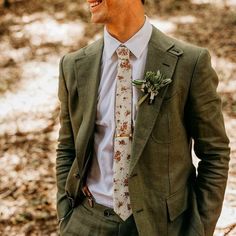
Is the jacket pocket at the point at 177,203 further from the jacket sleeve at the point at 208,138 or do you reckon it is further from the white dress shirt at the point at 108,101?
the white dress shirt at the point at 108,101

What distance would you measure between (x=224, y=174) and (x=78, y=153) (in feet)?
2.09

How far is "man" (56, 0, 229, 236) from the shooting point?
6.22 feet

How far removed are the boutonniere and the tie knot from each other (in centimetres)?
13

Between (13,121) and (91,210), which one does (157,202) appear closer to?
(91,210)

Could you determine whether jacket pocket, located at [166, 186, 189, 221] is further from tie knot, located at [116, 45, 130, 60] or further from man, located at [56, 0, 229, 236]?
tie knot, located at [116, 45, 130, 60]

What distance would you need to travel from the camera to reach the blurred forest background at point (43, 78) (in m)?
4.12

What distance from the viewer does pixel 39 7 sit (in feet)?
27.0

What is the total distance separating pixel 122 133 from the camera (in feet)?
6.41

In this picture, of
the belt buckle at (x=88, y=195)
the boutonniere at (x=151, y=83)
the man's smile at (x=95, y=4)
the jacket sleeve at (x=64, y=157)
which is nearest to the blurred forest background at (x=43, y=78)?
the jacket sleeve at (x=64, y=157)

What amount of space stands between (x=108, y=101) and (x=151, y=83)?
256 mm

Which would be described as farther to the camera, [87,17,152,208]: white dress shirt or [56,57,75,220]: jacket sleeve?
[56,57,75,220]: jacket sleeve

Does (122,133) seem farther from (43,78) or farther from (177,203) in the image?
(43,78)

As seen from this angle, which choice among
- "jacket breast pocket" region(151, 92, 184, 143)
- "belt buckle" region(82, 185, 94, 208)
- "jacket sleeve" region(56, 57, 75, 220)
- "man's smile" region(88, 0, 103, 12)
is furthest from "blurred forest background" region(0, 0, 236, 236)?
"man's smile" region(88, 0, 103, 12)

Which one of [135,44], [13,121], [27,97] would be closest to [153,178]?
[135,44]
